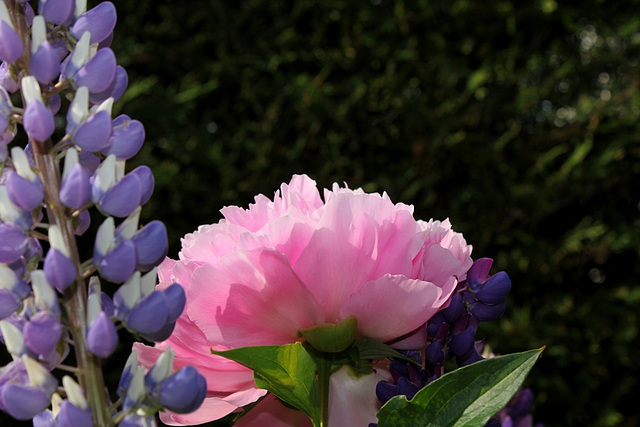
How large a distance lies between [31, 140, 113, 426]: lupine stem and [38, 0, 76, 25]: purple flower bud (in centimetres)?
5

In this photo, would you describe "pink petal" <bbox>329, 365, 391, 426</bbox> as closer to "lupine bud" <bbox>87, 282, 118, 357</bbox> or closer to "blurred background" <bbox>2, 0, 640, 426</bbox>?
"lupine bud" <bbox>87, 282, 118, 357</bbox>

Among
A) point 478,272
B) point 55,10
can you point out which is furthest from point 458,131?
point 55,10

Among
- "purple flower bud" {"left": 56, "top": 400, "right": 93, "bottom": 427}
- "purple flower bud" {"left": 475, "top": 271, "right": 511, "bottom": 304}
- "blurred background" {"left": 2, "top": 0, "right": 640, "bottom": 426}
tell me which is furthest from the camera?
"blurred background" {"left": 2, "top": 0, "right": 640, "bottom": 426}

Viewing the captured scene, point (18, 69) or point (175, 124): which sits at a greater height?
point (18, 69)

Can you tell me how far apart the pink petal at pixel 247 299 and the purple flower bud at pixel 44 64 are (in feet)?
0.32

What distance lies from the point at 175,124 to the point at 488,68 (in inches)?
39.9

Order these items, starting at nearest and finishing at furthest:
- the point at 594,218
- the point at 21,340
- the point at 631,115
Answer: the point at 21,340 → the point at 631,115 → the point at 594,218

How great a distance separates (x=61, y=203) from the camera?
0.77 feet

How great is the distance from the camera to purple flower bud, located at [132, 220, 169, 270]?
0.25 m

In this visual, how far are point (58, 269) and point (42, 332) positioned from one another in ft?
0.06

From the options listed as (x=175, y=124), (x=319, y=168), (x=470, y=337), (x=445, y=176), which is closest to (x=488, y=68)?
(x=445, y=176)

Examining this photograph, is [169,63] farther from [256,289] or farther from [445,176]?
[256,289]

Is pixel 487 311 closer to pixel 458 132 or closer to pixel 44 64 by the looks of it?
pixel 44 64

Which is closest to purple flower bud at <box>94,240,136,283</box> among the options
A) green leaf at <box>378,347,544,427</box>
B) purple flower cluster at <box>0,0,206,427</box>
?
purple flower cluster at <box>0,0,206,427</box>
